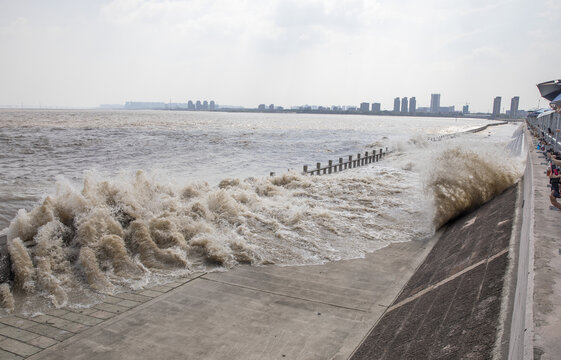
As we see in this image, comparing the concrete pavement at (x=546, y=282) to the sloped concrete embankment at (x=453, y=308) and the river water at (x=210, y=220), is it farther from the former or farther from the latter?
the river water at (x=210, y=220)

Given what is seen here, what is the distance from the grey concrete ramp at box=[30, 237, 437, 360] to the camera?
5695 mm

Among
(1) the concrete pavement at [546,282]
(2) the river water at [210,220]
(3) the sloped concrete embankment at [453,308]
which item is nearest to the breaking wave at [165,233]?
(2) the river water at [210,220]

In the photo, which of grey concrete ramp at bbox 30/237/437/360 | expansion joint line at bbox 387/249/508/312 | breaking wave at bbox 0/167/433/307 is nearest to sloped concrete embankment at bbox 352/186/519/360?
expansion joint line at bbox 387/249/508/312

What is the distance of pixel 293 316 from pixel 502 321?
3277 millimetres

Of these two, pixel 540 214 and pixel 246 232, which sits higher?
pixel 540 214

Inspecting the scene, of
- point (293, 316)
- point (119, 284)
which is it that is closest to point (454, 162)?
point (293, 316)

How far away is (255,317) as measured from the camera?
6668 mm

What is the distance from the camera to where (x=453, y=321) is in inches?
193

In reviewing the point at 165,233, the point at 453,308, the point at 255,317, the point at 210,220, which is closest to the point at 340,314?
the point at 255,317

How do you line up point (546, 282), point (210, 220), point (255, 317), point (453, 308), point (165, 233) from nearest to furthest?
point (546, 282)
point (453, 308)
point (255, 317)
point (165, 233)
point (210, 220)

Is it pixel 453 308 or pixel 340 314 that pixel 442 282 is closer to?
pixel 453 308

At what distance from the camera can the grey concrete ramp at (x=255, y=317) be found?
5.70 metres

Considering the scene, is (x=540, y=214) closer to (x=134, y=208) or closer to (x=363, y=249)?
(x=363, y=249)

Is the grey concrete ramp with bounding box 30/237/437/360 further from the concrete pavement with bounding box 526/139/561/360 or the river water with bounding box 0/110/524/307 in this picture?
the concrete pavement with bounding box 526/139/561/360
